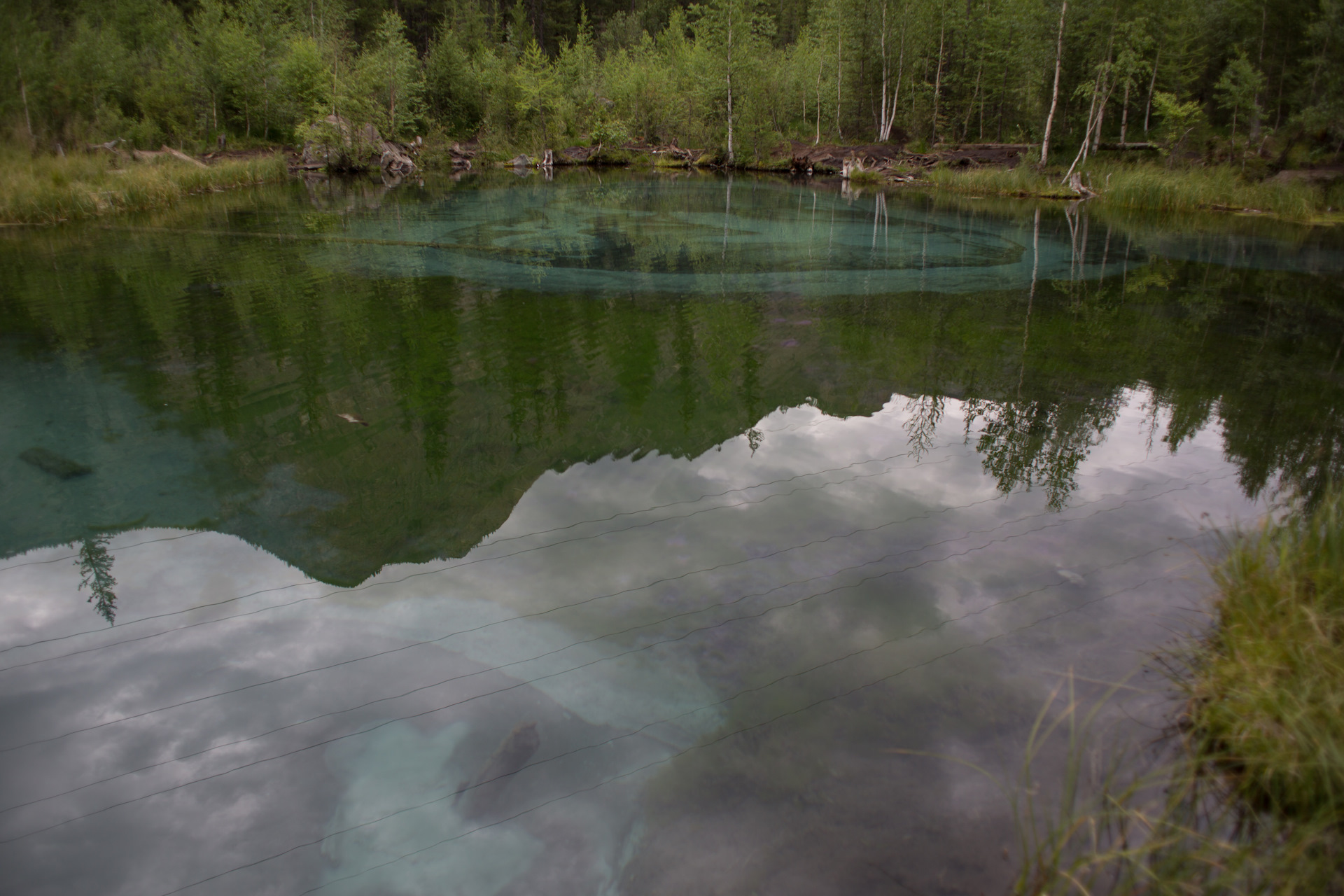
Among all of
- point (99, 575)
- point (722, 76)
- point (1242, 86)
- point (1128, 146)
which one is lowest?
point (99, 575)

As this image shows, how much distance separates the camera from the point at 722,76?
38.0 meters

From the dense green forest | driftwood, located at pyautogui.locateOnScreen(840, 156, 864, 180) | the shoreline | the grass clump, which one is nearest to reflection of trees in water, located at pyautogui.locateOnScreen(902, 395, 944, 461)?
the grass clump

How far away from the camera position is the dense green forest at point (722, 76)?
82.7 feet

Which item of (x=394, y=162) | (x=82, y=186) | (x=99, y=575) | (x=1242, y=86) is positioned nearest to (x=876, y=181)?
(x=1242, y=86)

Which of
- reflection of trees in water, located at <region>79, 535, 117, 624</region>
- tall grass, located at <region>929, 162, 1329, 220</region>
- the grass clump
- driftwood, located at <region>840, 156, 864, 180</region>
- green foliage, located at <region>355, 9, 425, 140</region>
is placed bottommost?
reflection of trees in water, located at <region>79, 535, 117, 624</region>

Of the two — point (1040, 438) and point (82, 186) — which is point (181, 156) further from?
point (1040, 438)

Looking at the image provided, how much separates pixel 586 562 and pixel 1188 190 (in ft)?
76.2

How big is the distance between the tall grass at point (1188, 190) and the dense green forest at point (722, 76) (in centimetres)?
240

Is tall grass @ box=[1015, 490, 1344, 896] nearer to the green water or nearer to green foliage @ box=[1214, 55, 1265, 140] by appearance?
the green water

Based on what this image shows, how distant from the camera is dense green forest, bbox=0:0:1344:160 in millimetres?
25203

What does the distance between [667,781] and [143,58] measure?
141ft

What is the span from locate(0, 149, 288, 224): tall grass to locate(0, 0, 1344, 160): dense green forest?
3.13 metres

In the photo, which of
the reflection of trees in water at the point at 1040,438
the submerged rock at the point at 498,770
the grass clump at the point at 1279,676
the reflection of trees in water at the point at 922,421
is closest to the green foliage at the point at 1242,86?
the reflection of trees in water at the point at 1040,438

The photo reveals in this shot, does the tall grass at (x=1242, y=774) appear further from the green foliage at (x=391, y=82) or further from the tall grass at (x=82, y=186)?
the green foliage at (x=391, y=82)
